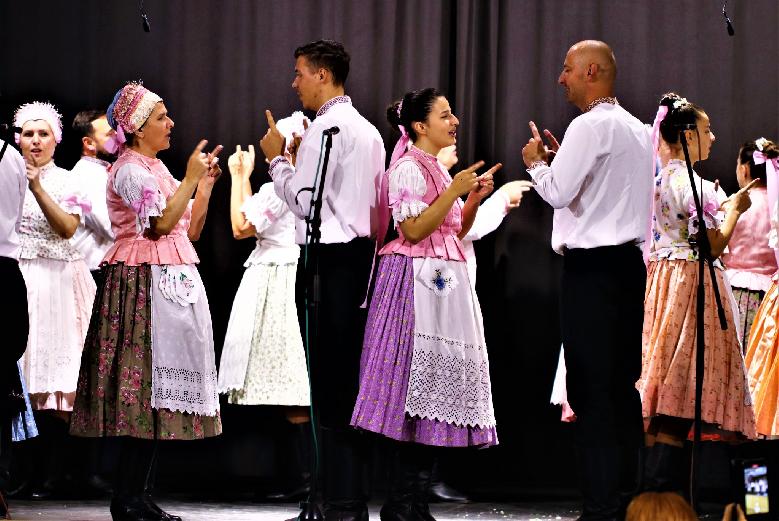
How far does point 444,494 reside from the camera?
18.6 ft

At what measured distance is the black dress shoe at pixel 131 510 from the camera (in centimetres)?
436

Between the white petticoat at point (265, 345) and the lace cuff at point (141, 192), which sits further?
the white petticoat at point (265, 345)

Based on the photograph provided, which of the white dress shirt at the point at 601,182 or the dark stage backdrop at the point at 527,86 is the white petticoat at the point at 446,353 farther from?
the dark stage backdrop at the point at 527,86

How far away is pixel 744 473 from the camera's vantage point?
Result: 10.8 ft

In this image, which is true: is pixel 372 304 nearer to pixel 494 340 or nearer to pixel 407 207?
pixel 407 207

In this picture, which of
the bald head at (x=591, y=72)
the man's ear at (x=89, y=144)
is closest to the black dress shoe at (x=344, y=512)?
the bald head at (x=591, y=72)

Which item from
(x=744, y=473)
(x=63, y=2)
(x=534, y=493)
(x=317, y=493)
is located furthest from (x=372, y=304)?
(x=63, y=2)

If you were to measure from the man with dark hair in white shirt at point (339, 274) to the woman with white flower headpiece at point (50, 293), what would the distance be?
60.7 inches

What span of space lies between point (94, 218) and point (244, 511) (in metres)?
1.64

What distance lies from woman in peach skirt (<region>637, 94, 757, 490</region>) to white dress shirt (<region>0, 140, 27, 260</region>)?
8.55 ft

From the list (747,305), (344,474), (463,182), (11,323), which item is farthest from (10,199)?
(747,305)

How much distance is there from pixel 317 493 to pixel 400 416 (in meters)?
0.74

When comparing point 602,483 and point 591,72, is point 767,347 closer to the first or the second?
point 602,483

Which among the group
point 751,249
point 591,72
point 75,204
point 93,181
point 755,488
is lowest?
point 755,488
